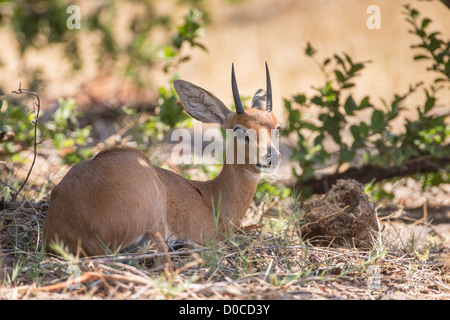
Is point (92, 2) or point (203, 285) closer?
point (203, 285)

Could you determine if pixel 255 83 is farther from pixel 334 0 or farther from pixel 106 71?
pixel 334 0

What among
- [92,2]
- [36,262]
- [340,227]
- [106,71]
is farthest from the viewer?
[106,71]

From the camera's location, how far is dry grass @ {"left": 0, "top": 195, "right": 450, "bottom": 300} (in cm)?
339

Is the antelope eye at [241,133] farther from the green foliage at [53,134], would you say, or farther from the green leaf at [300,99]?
the green foliage at [53,134]

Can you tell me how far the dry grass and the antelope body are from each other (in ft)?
0.59

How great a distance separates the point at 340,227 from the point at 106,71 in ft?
28.2

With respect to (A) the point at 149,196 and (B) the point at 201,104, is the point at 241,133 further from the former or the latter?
(A) the point at 149,196

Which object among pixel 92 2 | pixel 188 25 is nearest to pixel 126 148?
pixel 188 25

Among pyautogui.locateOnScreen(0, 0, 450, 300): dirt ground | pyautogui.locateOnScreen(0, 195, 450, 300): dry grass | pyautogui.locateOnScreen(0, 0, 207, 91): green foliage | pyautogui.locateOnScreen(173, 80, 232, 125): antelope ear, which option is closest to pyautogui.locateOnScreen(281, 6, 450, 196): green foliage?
pyautogui.locateOnScreen(0, 0, 450, 300): dirt ground

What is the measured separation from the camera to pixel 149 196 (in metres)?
4.00

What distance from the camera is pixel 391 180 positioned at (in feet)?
22.1

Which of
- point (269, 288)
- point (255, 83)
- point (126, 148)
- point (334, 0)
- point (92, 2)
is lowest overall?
point (269, 288)

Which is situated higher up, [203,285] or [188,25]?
[188,25]

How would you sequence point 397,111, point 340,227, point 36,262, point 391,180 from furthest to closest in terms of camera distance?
point 391,180 < point 397,111 < point 340,227 < point 36,262
